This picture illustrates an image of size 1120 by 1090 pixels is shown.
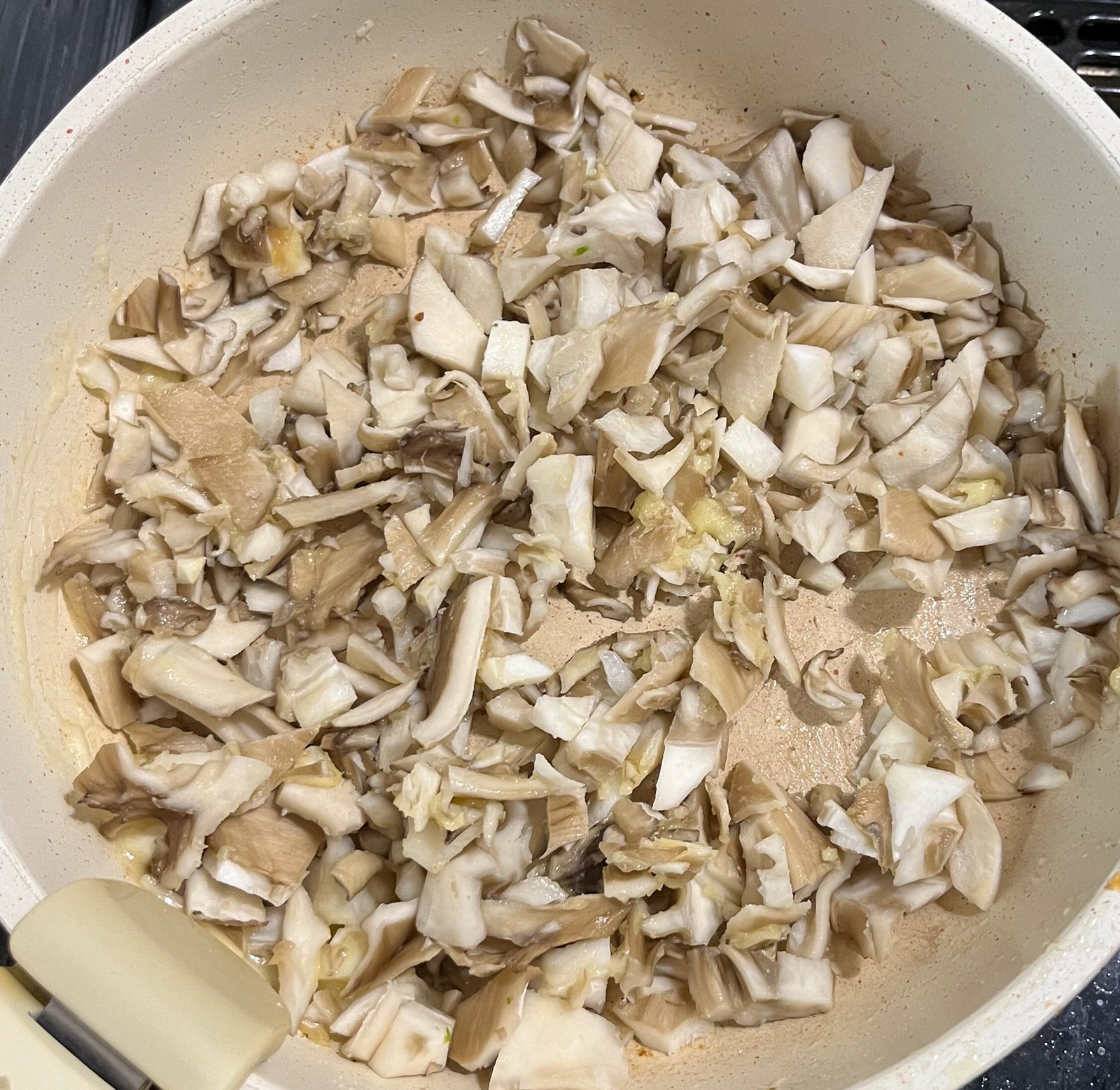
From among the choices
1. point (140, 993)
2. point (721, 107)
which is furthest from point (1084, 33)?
point (140, 993)

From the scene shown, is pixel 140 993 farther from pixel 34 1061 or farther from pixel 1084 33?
pixel 1084 33

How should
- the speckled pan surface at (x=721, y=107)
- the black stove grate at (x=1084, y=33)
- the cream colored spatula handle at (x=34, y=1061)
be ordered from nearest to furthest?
1. the cream colored spatula handle at (x=34, y=1061)
2. the speckled pan surface at (x=721, y=107)
3. the black stove grate at (x=1084, y=33)

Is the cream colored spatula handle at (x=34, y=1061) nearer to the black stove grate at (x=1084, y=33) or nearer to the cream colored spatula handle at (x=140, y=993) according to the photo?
the cream colored spatula handle at (x=140, y=993)

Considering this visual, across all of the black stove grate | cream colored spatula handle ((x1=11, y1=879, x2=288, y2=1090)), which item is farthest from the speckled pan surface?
the black stove grate

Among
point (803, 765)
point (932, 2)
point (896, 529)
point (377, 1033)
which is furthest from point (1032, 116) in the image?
point (377, 1033)

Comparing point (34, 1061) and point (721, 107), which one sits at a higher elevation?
point (721, 107)

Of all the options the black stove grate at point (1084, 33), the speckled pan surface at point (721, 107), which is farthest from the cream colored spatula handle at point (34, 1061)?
the black stove grate at point (1084, 33)

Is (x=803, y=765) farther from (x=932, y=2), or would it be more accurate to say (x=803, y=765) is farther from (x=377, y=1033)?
(x=932, y=2)
